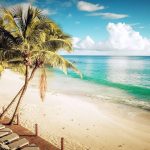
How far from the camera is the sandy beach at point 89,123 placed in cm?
1412

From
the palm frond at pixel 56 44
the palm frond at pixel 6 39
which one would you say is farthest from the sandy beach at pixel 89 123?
the palm frond at pixel 6 39

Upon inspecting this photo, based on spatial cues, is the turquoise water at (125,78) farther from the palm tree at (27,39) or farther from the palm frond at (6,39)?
the palm frond at (6,39)

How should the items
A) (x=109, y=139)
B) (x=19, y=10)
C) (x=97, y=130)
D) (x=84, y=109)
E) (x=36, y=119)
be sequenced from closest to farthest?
1. (x=19, y=10)
2. (x=109, y=139)
3. (x=97, y=130)
4. (x=36, y=119)
5. (x=84, y=109)

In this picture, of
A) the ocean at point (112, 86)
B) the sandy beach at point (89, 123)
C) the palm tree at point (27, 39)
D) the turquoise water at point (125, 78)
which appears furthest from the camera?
the turquoise water at point (125, 78)

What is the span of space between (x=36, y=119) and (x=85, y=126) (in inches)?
148

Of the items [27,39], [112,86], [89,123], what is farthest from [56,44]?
[112,86]

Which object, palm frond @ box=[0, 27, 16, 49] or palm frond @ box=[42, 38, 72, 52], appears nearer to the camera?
palm frond @ box=[0, 27, 16, 49]

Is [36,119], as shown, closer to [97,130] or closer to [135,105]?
[97,130]

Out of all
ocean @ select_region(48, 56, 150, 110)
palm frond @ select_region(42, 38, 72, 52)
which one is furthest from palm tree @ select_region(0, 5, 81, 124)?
ocean @ select_region(48, 56, 150, 110)

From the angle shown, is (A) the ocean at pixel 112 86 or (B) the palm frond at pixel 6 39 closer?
(B) the palm frond at pixel 6 39

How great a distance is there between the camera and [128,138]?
597 inches

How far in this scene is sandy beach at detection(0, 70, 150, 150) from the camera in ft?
46.3

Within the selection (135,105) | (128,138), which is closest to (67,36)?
(128,138)

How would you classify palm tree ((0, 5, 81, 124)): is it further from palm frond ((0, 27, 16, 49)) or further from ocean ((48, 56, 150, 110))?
ocean ((48, 56, 150, 110))
